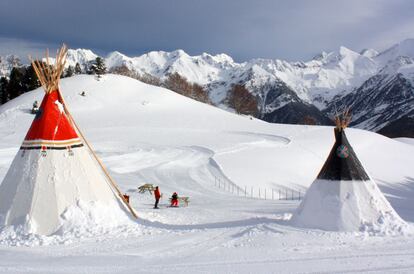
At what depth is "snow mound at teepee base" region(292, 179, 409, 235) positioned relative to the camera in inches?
460

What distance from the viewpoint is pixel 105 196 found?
12.7 metres

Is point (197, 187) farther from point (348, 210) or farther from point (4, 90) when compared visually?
point (4, 90)

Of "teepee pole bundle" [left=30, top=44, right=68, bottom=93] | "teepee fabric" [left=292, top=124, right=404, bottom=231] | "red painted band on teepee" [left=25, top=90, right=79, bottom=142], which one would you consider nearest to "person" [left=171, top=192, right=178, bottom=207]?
"red painted band on teepee" [left=25, top=90, right=79, bottom=142]

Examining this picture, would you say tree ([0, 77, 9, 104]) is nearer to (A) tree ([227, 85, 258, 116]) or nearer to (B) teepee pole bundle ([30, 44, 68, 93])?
(A) tree ([227, 85, 258, 116])

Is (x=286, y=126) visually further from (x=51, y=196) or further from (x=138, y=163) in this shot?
(x=51, y=196)

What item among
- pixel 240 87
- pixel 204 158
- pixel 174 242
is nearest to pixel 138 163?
pixel 204 158

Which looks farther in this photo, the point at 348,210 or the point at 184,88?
the point at 184,88

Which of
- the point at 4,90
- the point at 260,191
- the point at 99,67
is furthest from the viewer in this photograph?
the point at 4,90

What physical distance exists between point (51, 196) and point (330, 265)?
26.0ft

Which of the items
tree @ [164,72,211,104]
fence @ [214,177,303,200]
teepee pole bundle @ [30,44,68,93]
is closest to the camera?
teepee pole bundle @ [30,44,68,93]

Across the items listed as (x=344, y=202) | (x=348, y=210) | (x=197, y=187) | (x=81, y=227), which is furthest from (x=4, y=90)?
(x=348, y=210)

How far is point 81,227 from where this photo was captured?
38.1 feet

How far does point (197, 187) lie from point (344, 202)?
40.7 ft

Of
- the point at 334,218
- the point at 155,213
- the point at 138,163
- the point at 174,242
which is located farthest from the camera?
the point at 138,163
